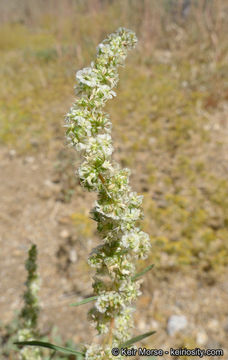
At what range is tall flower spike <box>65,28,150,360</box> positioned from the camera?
1042mm

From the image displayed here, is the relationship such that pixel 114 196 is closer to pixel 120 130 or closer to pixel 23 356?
pixel 23 356

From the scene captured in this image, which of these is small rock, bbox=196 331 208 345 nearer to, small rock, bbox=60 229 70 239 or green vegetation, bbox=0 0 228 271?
green vegetation, bbox=0 0 228 271

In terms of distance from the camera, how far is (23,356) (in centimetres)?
198

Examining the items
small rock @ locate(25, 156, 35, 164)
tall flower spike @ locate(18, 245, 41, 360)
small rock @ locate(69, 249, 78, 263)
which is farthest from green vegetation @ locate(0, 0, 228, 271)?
tall flower spike @ locate(18, 245, 41, 360)

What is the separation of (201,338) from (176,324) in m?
0.24

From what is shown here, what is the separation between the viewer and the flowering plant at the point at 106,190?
3.42 ft

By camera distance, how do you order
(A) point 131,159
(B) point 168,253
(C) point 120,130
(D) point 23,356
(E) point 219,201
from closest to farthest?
(D) point 23,356 < (B) point 168,253 < (E) point 219,201 < (A) point 131,159 < (C) point 120,130

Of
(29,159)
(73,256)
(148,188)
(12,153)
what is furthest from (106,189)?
(12,153)

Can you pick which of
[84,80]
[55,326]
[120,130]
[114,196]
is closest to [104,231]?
[114,196]

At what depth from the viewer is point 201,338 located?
277cm

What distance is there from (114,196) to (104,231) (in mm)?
153

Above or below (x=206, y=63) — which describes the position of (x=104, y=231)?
below

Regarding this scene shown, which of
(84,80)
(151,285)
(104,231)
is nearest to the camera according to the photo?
(84,80)

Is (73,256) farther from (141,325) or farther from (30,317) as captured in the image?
(30,317)
